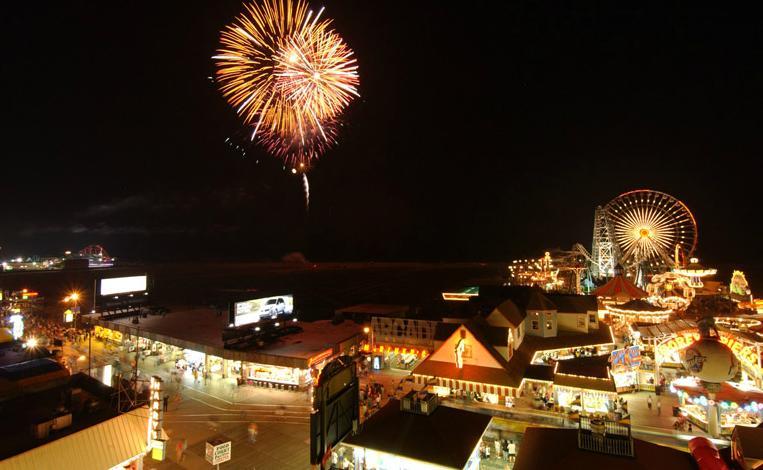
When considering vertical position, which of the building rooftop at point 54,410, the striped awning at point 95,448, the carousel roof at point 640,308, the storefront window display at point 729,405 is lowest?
the storefront window display at point 729,405

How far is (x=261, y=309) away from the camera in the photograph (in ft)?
96.1

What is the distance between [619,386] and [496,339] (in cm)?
736

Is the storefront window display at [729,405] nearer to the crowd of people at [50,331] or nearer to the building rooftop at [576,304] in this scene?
the building rooftop at [576,304]

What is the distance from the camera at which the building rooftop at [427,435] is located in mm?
11047

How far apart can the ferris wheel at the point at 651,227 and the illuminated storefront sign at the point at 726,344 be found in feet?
137

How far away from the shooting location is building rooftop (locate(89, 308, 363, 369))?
79.6 ft

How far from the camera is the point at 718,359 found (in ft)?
55.9

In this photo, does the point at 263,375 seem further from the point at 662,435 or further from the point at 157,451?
the point at 662,435

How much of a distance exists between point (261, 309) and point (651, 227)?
6077 centimetres

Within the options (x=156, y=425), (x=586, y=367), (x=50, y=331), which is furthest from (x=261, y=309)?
(x=586, y=367)

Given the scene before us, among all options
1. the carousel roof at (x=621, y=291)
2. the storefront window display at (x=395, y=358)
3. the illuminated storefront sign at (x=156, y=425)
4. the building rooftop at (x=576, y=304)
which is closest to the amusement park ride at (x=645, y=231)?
the carousel roof at (x=621, y=291)

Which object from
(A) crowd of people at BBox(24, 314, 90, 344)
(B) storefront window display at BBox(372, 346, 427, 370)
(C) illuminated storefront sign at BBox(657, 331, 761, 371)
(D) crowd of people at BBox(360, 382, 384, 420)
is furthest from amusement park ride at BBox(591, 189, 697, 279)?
(A) crowd of people at BBox(24, 314, 90, 344)

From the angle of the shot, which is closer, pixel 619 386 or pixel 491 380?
pixel 491 380

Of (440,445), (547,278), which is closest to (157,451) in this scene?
(440,445)
